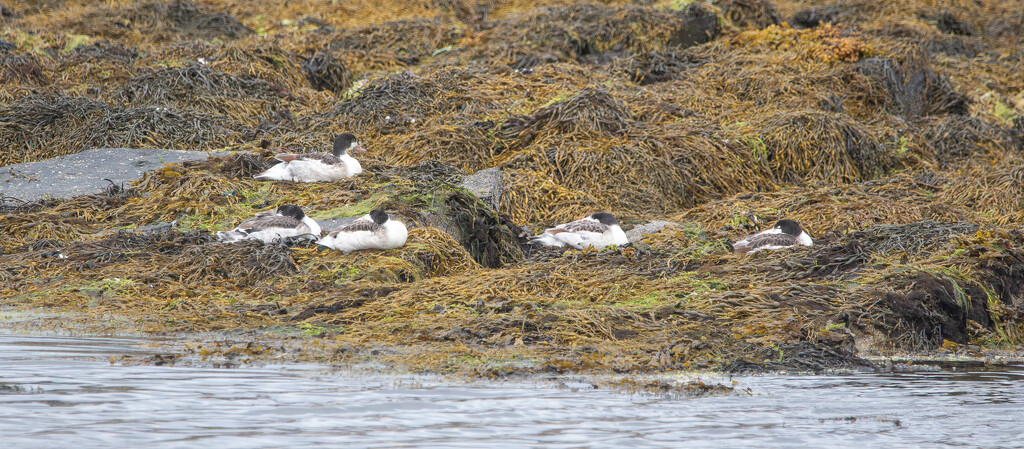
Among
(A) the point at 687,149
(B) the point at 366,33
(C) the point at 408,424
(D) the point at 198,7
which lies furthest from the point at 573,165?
(D) the point at 198,7

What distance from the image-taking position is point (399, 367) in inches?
201

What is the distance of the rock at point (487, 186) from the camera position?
9.17 m

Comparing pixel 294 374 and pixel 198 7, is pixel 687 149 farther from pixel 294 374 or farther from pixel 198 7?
pixel 198 7

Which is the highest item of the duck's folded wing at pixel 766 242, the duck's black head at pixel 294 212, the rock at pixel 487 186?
the rock at pixel 487 186

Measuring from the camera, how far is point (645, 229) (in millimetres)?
9891

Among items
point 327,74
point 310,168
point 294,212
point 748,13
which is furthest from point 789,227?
point 748,13

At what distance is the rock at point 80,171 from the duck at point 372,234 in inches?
124

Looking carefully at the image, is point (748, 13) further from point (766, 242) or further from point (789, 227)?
point (766, 242)

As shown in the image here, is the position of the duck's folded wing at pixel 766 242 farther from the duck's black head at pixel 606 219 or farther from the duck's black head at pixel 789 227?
the duck's black head at pixel 606 219

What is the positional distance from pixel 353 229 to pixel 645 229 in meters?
3.41

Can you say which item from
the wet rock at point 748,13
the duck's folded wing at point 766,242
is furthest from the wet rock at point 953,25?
the duck's folded wing at point 766,242

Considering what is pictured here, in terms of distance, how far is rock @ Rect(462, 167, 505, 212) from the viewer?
9172mm

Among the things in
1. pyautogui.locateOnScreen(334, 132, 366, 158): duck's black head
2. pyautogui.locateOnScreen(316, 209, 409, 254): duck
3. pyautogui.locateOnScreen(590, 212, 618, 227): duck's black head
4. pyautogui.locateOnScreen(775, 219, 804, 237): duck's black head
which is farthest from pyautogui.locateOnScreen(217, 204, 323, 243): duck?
pyautogui.locateOnScreen(775, 219, 804, 237): duck's black head

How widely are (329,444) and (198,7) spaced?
49.5ft
